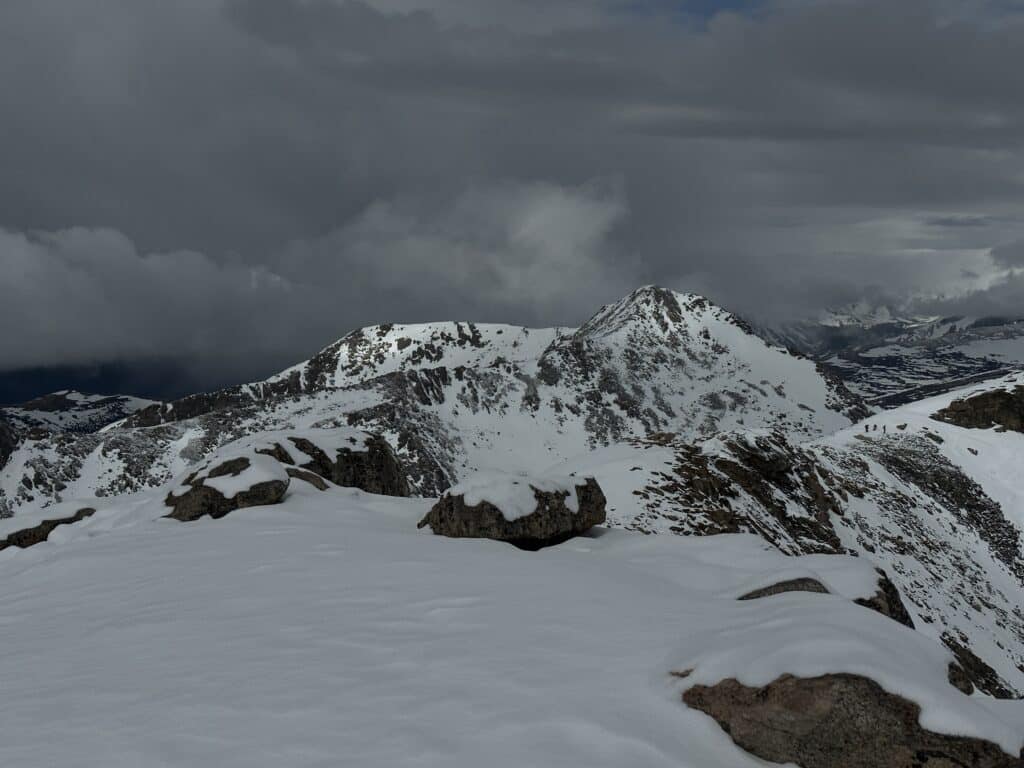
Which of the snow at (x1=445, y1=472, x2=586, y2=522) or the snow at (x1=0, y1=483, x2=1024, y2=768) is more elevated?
the snow at (x1=445, y1=472, x2=586, y2=522)

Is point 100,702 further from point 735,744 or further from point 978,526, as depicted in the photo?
point 978,526

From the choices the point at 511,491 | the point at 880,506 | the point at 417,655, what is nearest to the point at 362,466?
the point at 511,491

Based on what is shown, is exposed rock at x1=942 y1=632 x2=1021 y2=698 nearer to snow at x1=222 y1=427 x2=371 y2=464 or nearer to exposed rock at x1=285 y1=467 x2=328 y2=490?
exposed rock at x1=285 y1=467 x2=328 y2=490

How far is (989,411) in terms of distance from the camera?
299 feet

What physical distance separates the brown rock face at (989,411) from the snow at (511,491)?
286 feet

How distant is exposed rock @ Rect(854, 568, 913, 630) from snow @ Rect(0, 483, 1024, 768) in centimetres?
63

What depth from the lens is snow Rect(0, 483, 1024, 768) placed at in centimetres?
746

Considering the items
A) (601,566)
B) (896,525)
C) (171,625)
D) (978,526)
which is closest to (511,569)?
(601,566)

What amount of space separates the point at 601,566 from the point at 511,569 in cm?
215

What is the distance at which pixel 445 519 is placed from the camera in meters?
19.4

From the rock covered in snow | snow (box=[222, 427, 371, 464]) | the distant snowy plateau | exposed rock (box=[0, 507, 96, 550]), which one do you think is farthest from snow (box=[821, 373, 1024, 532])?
exposed rock (box=[0, 507, 96, 550])

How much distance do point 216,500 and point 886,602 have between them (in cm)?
1859

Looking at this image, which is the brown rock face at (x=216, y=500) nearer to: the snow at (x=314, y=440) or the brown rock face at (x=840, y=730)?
the snow at (x=314, y=440)

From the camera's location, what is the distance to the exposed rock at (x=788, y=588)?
12742mm
